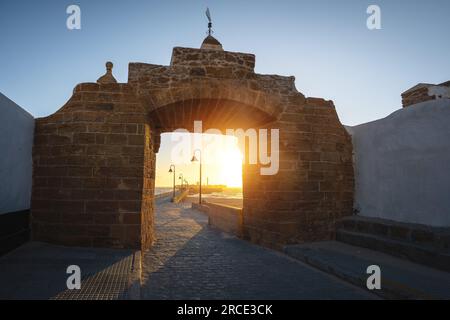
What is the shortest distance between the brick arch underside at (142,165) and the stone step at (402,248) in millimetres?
706

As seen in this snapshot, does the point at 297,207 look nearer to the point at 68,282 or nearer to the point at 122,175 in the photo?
the point at 122,175

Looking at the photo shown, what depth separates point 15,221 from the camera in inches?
212

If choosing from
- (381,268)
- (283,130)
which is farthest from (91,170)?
(381,268)

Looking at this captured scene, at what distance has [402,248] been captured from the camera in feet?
17.4

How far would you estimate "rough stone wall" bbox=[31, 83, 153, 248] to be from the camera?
19.5ft

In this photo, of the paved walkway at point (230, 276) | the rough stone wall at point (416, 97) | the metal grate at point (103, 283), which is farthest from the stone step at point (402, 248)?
the rough stone wall at point (416, 97)

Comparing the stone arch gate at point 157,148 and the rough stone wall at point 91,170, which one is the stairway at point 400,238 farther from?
the rough stone wall at point 91,170

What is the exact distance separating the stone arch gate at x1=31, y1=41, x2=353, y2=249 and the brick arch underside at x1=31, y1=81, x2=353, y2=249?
0.07 feet

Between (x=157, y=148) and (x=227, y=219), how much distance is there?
11.1 feet

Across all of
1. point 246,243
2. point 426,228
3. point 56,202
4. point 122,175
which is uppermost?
point 122,175

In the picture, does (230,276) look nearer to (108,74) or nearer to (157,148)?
(157,148)
